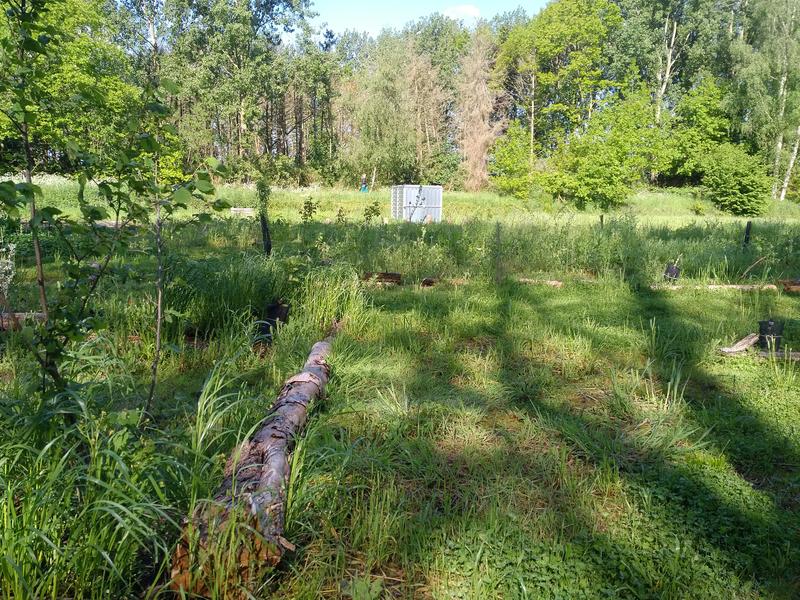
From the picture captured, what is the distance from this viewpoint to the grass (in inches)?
74.6

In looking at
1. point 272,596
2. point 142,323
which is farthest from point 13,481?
point 142,323

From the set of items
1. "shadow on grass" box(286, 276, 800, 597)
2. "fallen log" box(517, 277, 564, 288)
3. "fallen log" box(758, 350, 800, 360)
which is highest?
"fallen log" box(517, 277, 564, 288)

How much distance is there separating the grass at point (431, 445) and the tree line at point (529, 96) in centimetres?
2740

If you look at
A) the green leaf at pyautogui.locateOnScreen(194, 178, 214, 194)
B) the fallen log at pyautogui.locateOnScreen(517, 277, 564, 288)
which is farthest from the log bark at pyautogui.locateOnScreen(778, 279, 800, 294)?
the green leaf at pyautogui.locateOnScreen(194, 178, 214, 194)

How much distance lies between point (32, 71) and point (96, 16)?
3002cm

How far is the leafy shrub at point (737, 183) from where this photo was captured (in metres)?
28.7

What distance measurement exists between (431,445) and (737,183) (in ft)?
106

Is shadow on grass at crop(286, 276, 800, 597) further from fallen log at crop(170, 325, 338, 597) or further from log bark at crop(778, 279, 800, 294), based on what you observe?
log bark at crop(778, 279, 800, 294)

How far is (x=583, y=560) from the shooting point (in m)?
2.18

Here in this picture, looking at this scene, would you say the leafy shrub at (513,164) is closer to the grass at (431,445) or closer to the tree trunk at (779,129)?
the tree trunk at (779,129)

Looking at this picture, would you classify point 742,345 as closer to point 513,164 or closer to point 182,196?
point 182,196

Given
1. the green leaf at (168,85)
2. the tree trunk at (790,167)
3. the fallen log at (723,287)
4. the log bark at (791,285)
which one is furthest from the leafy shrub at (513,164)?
the green leaf at (168,85)

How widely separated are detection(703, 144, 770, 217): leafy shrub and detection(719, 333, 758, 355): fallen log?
28748 mm

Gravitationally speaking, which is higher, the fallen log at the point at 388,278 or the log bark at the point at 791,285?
Answer: the fallen log at the point at 388,278
